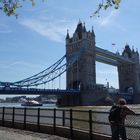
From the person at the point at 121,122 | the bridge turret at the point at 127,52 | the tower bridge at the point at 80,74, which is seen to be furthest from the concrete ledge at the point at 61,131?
the bridge turret at the point at 127,52

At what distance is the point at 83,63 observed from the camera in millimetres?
107250

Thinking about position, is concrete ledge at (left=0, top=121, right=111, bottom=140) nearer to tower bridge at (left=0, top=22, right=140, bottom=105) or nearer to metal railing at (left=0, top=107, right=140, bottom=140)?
metal railing at (left=0, top=107, right=140, bottom=140)

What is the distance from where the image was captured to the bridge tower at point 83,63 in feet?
342

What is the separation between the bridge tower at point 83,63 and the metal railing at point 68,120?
83.1 metres

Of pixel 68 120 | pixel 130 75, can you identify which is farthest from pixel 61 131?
pixel 130 75

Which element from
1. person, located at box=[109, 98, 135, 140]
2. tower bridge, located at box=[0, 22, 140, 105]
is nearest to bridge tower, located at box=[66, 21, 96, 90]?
tower bridge, located at box=[0, 22, 140, 105]

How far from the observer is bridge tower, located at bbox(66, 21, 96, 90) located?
10419 centimetres

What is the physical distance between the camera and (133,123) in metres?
8.51

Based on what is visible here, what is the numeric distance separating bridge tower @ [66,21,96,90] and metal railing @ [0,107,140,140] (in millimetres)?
83073

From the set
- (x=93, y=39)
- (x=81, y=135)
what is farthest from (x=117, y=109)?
(x=93, y=39)

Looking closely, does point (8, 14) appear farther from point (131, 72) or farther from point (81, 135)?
point (131, 72)

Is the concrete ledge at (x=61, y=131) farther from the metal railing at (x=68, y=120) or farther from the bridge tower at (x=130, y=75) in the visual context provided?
the bridge tower at (x=130, y=75)

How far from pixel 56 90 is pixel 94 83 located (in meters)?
25.2

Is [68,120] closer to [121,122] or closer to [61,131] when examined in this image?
[61,131]
